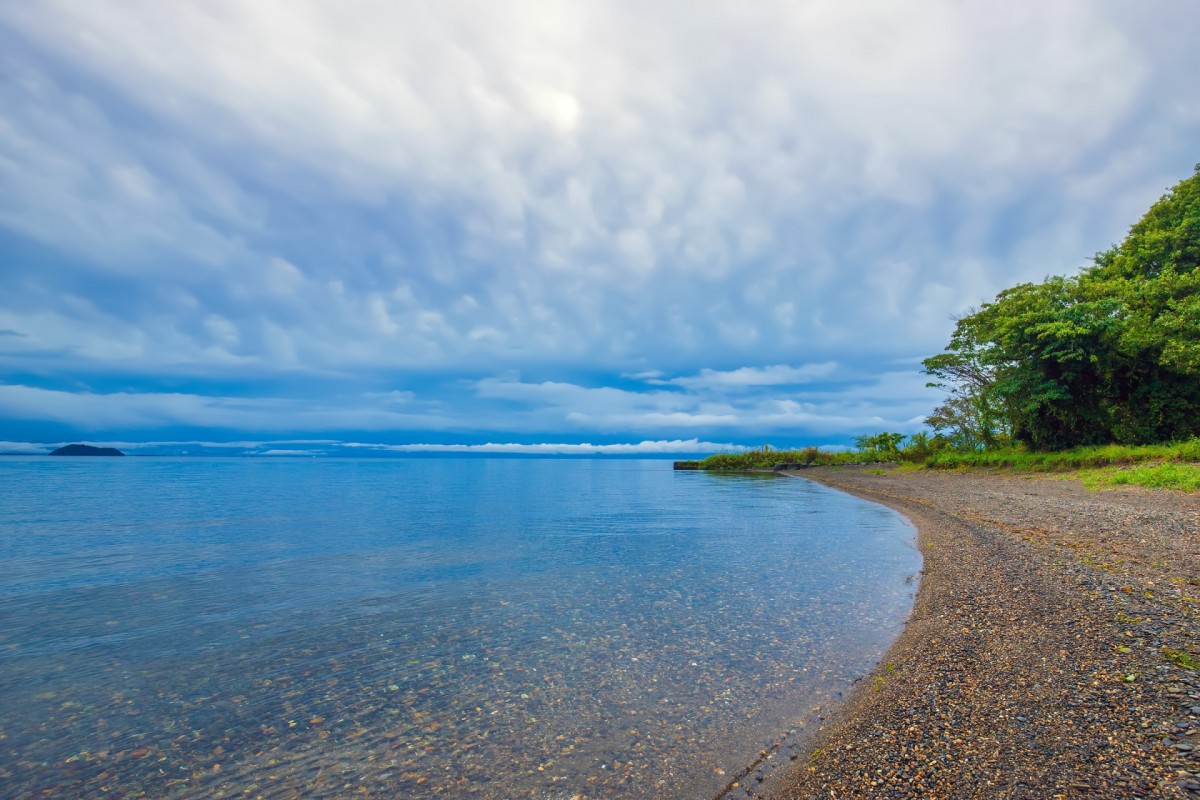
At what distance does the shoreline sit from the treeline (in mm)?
24825

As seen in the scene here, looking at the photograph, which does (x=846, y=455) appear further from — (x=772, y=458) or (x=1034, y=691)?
(x=1034, y=691)

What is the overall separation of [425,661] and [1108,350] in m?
42.2

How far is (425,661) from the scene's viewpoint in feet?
28.0

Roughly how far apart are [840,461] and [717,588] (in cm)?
6611

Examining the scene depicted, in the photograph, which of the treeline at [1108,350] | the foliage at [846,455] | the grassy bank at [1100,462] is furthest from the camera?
the foliage at [846,455]

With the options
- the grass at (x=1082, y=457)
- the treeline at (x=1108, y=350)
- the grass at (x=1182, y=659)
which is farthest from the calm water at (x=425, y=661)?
the treeline at (x=1108, y=350)

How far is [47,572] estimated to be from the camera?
1512 cm

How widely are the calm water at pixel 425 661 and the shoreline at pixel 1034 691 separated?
0.76 meters

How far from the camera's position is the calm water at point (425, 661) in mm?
5602

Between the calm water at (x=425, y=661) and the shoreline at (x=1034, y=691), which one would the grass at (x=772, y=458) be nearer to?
the calm water at (x=425, y=661)

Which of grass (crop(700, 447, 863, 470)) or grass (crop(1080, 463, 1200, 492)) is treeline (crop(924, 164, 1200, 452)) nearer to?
grass (crop(1080, 463, 1200, 492))

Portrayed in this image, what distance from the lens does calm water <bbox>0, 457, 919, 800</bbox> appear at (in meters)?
5.60

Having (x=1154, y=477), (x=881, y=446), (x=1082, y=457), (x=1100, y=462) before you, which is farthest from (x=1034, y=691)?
(x=881, y=446)

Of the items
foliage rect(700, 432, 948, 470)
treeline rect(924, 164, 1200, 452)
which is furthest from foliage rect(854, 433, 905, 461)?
treeline rect(924, 164, 1200, 452)
